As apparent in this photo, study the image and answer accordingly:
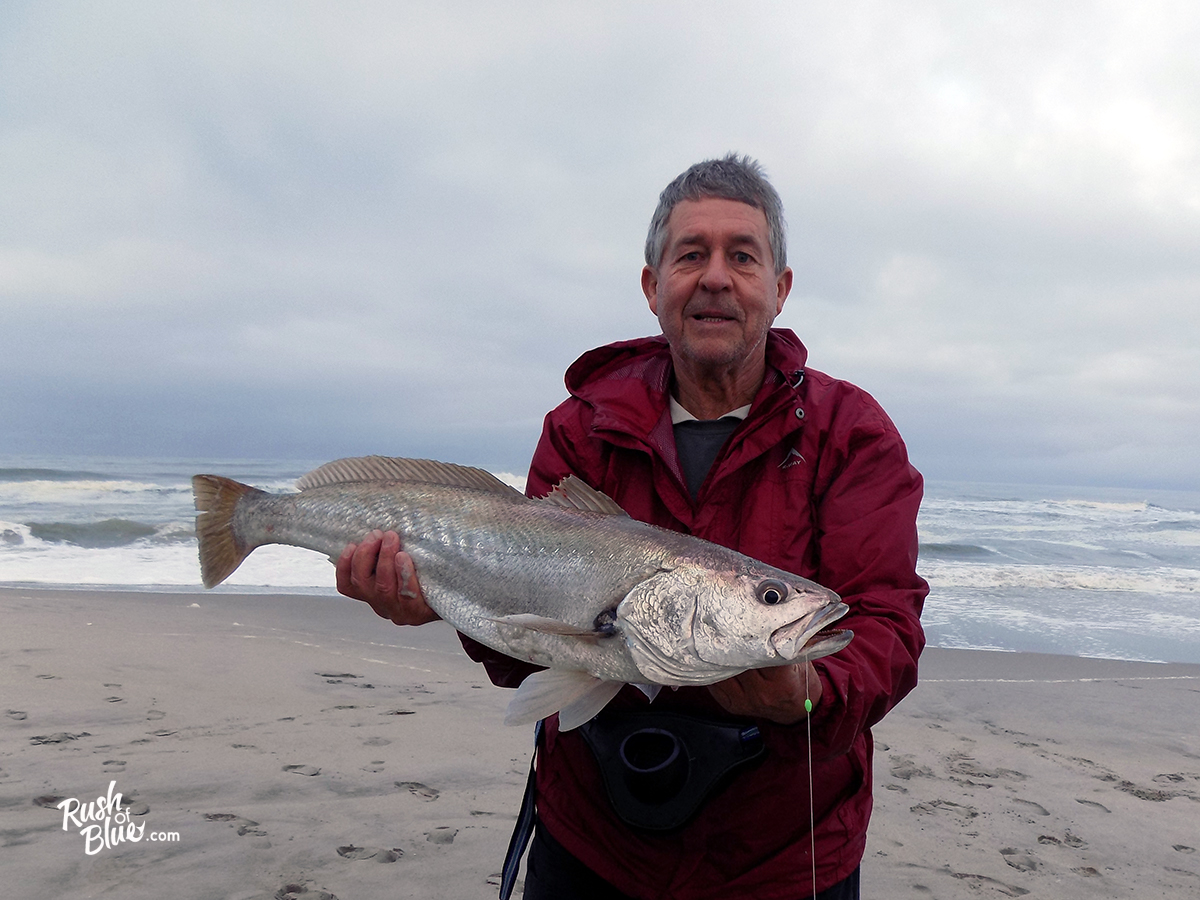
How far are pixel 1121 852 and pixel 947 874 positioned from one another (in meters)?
1.24

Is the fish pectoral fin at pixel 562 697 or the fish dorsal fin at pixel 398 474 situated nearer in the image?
the fish pectoral fin at pixel 562 697

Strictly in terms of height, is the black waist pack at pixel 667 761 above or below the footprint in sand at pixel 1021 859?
above

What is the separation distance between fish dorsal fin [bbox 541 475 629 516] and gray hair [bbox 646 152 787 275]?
96cm

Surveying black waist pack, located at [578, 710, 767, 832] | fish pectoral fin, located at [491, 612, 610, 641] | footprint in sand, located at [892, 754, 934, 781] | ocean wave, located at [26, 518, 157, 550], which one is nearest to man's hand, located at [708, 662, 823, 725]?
black waist pack, located at [578, 710, 767, 832]

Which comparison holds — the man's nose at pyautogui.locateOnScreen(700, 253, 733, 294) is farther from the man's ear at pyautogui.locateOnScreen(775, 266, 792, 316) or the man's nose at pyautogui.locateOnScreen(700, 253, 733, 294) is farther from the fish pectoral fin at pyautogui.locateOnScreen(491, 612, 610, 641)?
the fish pectoral fin at pyautogui.locateOnScreen(491, 612, 610, 641)

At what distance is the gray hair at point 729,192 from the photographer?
110 inches

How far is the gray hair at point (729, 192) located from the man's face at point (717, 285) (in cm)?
3

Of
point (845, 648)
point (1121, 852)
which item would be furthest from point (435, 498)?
point (1121, 852)

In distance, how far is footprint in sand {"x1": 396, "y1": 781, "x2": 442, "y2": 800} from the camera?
4891 millimetres

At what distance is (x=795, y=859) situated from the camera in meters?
2.29

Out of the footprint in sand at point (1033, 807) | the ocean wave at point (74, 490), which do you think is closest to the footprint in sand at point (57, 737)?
the footprint in sand at point (1033, 807)

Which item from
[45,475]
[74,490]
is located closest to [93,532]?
[74,490]

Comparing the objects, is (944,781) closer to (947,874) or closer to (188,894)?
(947,874)

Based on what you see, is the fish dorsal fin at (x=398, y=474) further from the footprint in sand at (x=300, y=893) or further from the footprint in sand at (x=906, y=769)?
the footprint in sand at (x=906, y=769)
